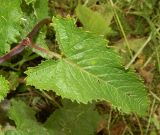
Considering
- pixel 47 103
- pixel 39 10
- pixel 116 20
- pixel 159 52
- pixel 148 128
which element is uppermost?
pixel 39 10

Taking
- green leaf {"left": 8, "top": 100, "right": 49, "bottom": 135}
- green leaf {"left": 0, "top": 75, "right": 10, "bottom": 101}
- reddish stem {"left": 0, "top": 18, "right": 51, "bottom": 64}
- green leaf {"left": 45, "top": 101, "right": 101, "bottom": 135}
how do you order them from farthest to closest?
green leaf {"left": 45, "top": 101, "right": 101, "bottom": 135} → green leaf {"left": 8, "top": 100, "right": 49, "bottom": 135} → reddish stem {"left": 0, "top": 18, "right": 51, "bottom": 64} → green leaf {"left": 0, "top": 75, "right": 10, "bottom": 101}

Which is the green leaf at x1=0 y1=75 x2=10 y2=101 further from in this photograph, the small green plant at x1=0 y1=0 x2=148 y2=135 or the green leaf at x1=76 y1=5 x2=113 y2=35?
the green leaf at x1=76 y1=5 x2=113 y2=35

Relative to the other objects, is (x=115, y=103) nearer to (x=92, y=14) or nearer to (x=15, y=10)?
(x=15, y=10)

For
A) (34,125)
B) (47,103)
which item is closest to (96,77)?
(34,125)

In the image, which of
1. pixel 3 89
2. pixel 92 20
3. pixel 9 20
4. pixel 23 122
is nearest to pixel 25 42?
pixel 9 20

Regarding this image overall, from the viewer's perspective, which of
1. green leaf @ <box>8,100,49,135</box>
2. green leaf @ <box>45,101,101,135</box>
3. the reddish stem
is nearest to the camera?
the reddish stem

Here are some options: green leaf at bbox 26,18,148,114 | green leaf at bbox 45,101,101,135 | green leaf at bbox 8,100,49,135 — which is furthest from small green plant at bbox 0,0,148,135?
green leaf at bbox 45,101,101,135

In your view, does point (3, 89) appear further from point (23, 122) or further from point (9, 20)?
point (23, 122)
